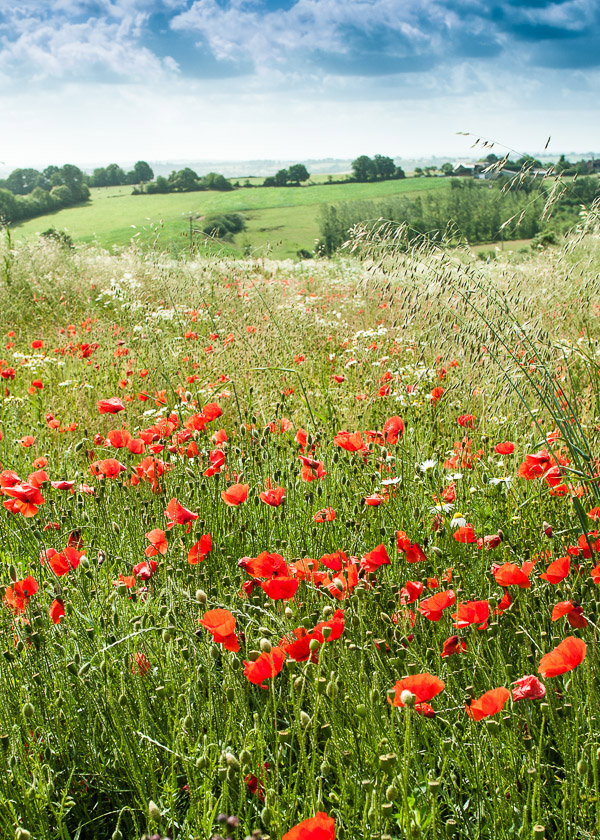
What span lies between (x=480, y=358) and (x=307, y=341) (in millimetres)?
2952

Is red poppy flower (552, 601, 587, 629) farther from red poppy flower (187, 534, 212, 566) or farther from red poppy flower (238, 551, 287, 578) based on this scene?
red poppy flower (187, 534, 212, 566)

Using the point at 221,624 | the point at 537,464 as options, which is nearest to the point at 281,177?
the point at 537,464

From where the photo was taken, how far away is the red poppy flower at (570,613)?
57.7 inches

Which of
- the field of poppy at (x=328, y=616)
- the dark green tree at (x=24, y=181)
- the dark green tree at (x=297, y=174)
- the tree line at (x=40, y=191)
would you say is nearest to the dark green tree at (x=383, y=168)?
the dark green tree at (x=297, y=174)

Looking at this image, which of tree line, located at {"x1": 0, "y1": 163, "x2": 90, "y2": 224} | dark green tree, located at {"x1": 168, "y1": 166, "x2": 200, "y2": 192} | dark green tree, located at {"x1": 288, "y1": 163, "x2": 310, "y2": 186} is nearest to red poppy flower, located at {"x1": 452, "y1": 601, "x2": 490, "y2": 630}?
tree line, located at {"x1": 0, "y1": 163, "x2": 90, "y2": 224}

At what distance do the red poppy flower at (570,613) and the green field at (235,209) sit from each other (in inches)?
962

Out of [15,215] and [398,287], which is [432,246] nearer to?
[398,287]

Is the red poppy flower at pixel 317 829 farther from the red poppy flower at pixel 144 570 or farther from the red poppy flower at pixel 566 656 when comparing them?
the red poppy flower at pixel 144 570

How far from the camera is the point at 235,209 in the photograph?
35.1 m

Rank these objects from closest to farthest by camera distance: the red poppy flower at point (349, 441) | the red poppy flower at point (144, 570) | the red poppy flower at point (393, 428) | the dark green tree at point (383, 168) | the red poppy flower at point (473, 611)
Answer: the red poppy flower at point (473, 611) → the red poppy flower at point (144, 570) → the red poppy flower at point (349, 441) → the red poppy flower at point (393, 428) → the dark green tree at point (383, 168)

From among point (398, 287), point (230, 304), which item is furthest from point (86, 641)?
point (230, 304)

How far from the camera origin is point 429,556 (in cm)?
225

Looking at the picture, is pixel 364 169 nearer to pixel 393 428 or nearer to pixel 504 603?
pixel 393 428

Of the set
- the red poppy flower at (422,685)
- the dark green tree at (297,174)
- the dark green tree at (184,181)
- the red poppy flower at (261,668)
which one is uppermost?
the dark green tree at (297,174)
